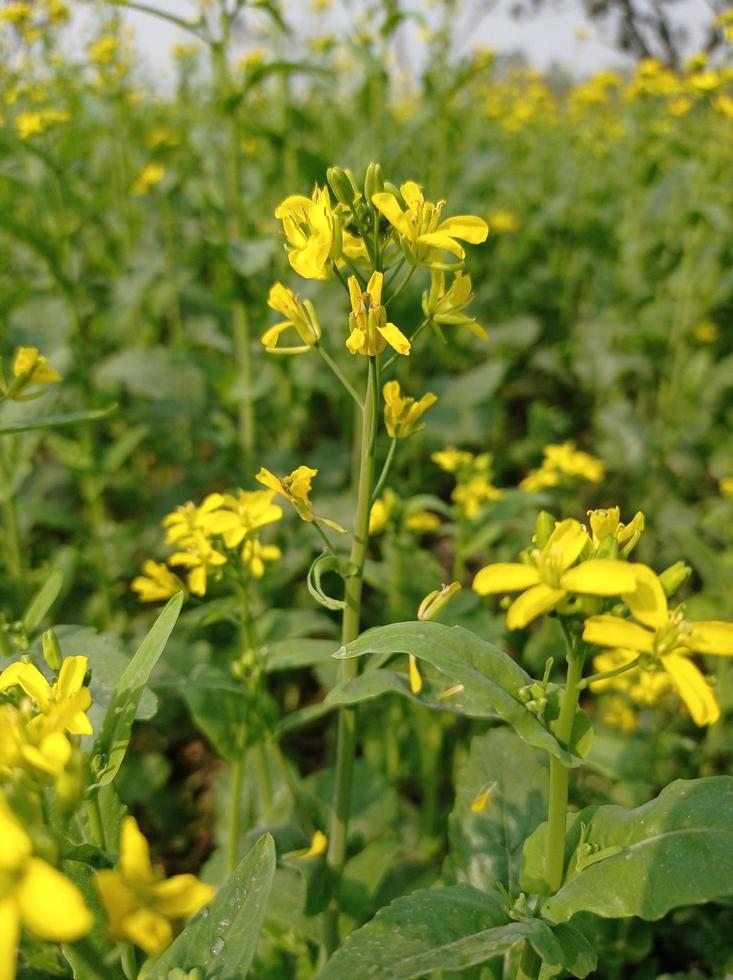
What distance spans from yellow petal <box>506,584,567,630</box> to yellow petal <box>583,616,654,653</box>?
0.22 ft

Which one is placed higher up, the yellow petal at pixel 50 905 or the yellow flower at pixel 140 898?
the yellow petal at pixel 50 905

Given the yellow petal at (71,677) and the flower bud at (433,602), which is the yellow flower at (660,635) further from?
the yellow petal at (71,677)

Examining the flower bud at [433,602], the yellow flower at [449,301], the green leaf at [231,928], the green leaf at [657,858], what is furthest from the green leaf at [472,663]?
the yellow flower at [449,301]

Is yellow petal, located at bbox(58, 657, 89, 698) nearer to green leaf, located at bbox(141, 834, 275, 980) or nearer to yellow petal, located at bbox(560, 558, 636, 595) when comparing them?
green leaf, located at bbox(141, 834, 275, 980)

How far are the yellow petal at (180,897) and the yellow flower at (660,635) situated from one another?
69cm

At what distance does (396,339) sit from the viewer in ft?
5.30

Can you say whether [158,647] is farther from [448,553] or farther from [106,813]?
[448,553]

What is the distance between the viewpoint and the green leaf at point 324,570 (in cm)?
170

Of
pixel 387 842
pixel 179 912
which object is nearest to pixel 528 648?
pixel 387 842

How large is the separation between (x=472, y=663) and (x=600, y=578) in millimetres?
309

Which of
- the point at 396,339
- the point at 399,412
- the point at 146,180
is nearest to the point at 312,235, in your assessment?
the point at 396,339

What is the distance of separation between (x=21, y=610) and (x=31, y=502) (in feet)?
2.54

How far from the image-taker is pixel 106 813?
1725 millimetres

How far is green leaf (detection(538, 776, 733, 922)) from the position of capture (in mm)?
1296
